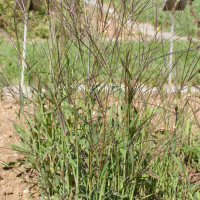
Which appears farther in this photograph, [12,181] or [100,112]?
[12,181]

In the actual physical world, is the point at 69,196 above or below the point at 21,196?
above

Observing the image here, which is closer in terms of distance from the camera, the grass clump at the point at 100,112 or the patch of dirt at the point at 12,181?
the grass clump at the point at 100,112

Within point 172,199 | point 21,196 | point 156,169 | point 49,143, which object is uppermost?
point 49,143

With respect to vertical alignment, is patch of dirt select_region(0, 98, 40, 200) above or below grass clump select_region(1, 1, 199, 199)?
below

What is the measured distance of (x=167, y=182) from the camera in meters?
1.36

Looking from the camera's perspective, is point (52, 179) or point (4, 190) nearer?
point (52, 179)

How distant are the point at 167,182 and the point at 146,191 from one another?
0.12m

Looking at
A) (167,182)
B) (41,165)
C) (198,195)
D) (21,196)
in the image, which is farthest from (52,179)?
(198,195)

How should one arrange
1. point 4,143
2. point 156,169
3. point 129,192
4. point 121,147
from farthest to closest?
point 4,143
point 156,169
point 129,192
point 121,147

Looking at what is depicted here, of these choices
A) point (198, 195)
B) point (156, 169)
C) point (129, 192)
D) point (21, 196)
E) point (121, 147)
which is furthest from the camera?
point (21, 196)

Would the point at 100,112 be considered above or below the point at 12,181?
above

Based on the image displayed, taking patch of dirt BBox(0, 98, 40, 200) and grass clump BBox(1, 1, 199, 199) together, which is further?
patch of dirt BBox(0, 98, 40, 200)

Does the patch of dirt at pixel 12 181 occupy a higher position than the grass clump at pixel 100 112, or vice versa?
the grass clump at pixel 100 112

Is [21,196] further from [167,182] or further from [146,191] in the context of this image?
[167,182]
